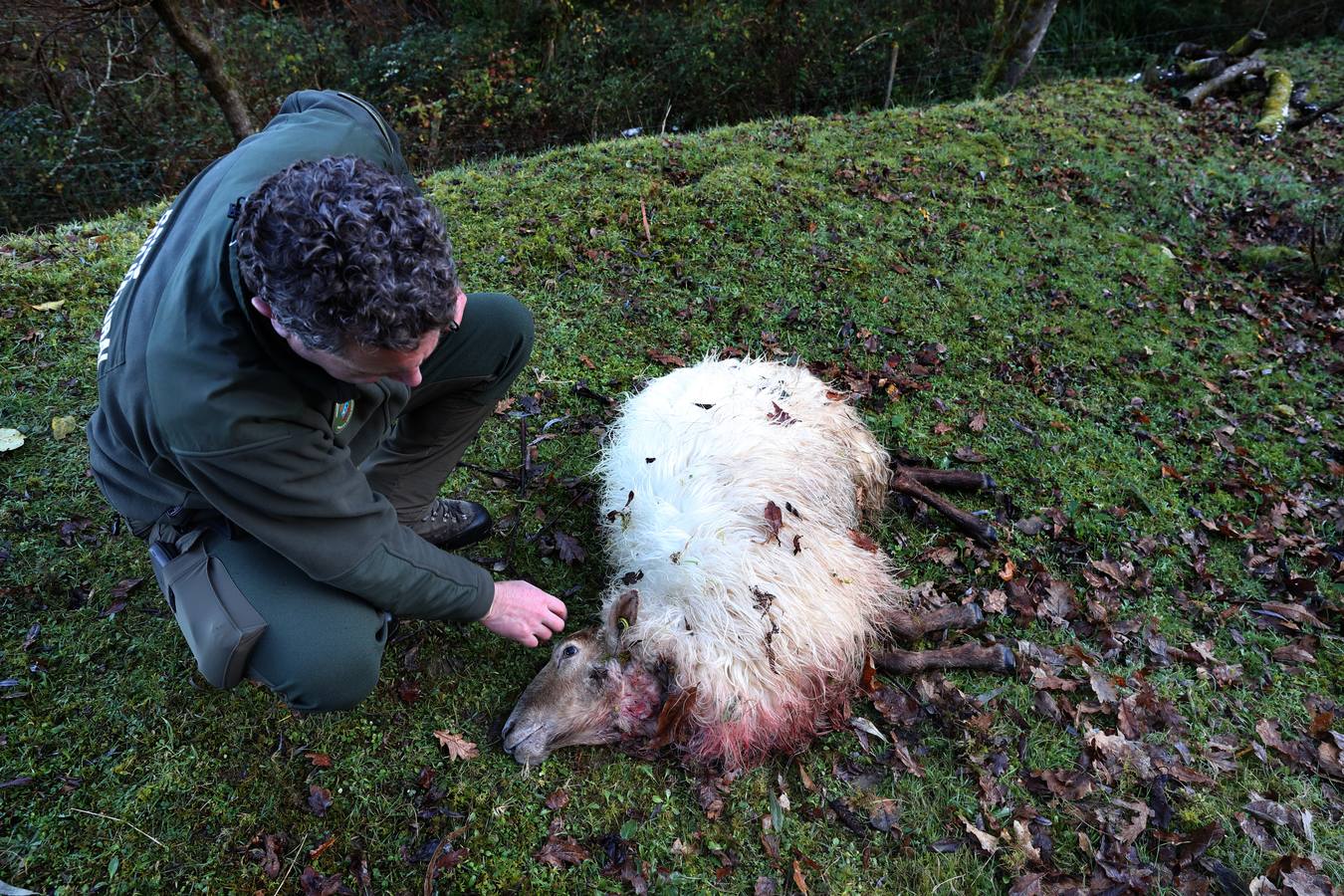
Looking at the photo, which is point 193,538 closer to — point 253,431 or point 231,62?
point 253,431

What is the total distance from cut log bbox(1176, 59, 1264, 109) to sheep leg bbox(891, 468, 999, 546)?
10439mm

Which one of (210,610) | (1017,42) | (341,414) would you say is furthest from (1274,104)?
(210,610)

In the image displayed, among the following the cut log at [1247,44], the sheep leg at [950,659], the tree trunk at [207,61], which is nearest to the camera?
the sheep leg at [950,659]

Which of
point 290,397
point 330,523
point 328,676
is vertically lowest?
point 328,676

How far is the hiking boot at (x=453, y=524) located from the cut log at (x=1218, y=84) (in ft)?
40.9

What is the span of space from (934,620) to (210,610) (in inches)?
123

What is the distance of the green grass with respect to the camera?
278 centimetres

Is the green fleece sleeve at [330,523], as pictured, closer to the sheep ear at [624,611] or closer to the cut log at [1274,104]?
the sheep ear at [624,611]

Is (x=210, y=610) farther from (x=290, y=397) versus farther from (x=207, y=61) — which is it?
(x=207, y=61)

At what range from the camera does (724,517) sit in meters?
3.29

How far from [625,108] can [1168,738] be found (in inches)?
424

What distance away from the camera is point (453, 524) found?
3609mm

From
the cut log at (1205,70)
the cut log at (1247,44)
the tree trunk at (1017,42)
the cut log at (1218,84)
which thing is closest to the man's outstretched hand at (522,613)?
the tree trunk at (1017,42)

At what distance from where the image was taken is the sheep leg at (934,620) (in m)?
3.53
